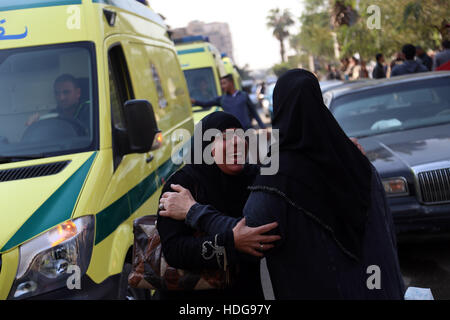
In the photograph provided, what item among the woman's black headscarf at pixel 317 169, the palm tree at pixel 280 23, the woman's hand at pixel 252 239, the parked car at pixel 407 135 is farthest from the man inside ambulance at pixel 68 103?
the palm tree at pixel 280 23

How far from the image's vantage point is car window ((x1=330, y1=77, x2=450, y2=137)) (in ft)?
20.4

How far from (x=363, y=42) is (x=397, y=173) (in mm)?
18726

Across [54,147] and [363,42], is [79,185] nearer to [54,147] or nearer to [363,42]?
[54,147]

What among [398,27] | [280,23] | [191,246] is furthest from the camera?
[280,23]

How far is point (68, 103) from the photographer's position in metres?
4.05

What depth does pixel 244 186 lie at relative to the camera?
8.98ft

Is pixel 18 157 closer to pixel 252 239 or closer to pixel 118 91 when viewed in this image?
pixel 118 91

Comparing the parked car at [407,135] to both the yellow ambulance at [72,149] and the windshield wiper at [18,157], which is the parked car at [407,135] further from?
the windshield wiper at [18,157]

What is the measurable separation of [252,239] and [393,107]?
477 cm

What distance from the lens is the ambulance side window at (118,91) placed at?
3.94 m

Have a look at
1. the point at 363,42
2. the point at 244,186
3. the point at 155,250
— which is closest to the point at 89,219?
the point at 155,250

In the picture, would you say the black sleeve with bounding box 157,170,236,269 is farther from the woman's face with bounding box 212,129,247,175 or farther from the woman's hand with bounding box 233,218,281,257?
the woman's face with bounding box 212,129,247,175

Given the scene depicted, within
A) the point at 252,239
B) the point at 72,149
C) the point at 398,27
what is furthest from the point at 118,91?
the point at 398,27

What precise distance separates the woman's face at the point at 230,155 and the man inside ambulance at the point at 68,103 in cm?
157
